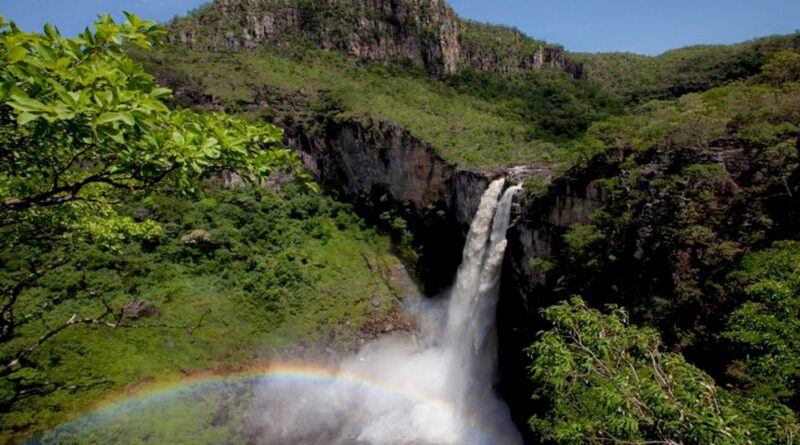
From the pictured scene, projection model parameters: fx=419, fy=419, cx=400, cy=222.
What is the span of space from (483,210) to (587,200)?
6.93 metres

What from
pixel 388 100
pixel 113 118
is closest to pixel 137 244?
pixel 388 100

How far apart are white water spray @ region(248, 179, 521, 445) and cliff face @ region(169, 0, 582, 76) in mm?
43631

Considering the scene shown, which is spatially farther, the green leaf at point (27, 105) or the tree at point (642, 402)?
the tree at point (642, 402)

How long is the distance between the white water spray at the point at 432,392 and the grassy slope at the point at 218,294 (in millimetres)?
2841

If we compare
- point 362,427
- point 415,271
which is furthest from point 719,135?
point 415,271

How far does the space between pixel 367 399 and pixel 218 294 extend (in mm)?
11443

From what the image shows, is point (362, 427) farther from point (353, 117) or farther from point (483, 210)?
point (353, 117)

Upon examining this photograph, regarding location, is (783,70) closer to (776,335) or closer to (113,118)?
(776,335)

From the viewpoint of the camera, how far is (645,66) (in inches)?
2872

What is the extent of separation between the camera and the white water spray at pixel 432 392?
19.6 metres

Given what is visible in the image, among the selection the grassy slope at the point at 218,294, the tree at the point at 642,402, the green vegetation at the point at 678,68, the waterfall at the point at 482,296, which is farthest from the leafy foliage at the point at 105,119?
the green vegetation at the point at 678,68

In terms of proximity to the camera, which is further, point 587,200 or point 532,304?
point 532,304

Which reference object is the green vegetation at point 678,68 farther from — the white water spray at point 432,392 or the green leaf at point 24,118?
the green leaf at point 24,118

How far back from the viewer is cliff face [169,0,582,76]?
56.3 meters
